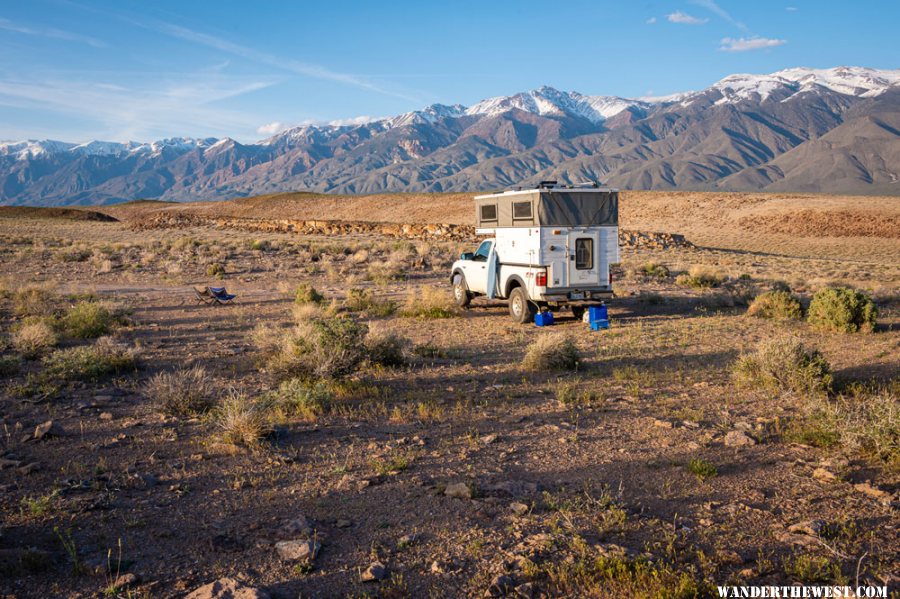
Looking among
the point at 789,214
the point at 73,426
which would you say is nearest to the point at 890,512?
the point at 73,426

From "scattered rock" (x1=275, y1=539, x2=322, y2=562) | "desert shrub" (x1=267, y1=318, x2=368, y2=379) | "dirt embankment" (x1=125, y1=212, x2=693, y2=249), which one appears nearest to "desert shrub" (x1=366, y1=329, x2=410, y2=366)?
"desert shrub" (x1=267, y1=318, x2=368, y2=379)

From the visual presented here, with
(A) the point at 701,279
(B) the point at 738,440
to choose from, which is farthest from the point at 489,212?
(B) the point at 738,440

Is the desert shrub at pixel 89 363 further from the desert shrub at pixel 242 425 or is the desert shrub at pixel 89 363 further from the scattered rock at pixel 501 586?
the scattered rock at pixel 501 586

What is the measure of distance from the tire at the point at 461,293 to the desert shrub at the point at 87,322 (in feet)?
25.5

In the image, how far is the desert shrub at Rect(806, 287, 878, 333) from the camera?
37.0 feet

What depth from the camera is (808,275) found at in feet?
78.5

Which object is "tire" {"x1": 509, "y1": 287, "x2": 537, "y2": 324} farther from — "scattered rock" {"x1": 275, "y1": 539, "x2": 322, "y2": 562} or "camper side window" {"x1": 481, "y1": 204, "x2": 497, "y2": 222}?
"scattered rock" {"x1": 275, "y1": 539, "x2": 322, "y2": 562}

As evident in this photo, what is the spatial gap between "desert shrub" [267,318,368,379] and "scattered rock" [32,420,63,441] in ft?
9.22

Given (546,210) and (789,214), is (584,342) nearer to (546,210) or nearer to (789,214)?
(546,210)

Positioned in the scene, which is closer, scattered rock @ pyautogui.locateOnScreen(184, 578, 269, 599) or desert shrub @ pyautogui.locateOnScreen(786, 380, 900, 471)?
scattered rock @ pyautogui.locateOnScreen(184, 578, 269, 599)

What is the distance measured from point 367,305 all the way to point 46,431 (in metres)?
9.20

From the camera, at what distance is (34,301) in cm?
1390

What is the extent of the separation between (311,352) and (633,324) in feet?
24.2

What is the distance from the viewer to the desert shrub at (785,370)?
24.9ft
